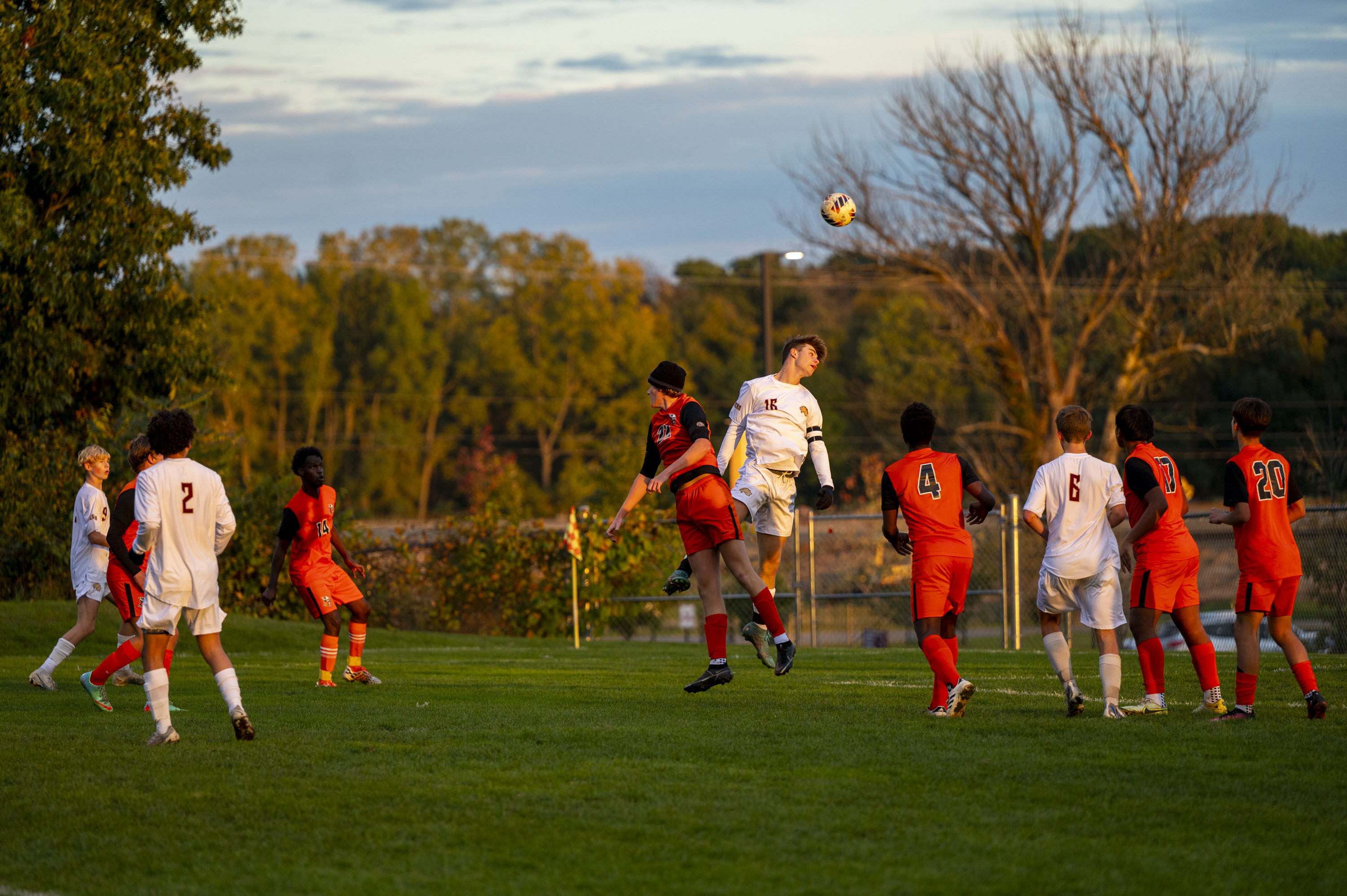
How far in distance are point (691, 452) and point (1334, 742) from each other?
12.8 feet

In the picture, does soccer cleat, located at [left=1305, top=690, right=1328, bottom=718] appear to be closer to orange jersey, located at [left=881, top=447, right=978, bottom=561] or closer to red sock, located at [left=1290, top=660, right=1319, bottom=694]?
red sock, located at [left=1290, top=660, right=1319, bottom=694]

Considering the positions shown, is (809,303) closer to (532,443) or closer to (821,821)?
(532,443)

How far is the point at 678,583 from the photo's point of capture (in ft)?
27.7

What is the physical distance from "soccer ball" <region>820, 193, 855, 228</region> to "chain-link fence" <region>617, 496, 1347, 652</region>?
4.15 m

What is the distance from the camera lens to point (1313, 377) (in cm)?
4572

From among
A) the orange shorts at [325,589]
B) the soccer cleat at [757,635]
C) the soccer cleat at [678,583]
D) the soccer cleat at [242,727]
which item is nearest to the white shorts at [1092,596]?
the soccer cleat at [757,635]

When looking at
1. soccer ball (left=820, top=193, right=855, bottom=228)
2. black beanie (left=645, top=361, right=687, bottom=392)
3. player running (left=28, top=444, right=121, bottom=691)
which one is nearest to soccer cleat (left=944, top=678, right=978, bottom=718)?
black beanie (left=645, top=361, right=687, bottom=392)

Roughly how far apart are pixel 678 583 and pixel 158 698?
10.9ft

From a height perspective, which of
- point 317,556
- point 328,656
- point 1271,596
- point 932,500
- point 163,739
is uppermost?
point 932,500

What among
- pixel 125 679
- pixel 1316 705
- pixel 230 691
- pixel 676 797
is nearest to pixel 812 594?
pixel 125 679

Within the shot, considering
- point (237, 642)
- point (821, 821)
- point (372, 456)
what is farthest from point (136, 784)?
point (372, 456)

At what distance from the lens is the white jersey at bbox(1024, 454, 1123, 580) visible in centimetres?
725

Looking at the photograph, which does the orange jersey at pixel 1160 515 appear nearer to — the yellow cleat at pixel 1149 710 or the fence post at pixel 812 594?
the yellow cleat at pixel 1149 710

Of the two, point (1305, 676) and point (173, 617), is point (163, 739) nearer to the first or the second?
point (173, 617)
